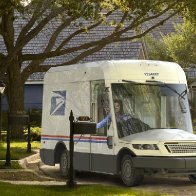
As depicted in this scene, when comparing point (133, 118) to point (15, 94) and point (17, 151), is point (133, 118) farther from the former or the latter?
point (15, 94)

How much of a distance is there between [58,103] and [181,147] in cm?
445

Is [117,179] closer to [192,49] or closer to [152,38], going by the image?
[192,49]

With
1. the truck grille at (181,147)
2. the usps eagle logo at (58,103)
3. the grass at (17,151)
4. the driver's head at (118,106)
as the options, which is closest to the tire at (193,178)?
the truck grille at (181,147)

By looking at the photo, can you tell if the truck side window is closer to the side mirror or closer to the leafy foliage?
the side mirror

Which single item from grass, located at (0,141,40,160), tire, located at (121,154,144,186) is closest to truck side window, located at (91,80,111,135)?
tire, located at (121,154,144,186)

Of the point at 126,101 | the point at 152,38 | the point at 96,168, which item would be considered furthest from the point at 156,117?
the point at 152,38

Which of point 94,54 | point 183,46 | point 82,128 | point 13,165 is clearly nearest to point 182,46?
point 183,46

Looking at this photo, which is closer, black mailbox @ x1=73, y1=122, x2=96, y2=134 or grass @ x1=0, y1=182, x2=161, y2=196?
grass @ x1=0, y1=182, x2=161, y2=196

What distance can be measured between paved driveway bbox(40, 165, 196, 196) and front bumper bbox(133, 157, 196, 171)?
19.9 inches

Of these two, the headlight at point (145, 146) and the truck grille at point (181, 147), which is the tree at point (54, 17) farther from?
the truck grille at point (181, 147)

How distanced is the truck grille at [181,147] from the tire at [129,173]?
0.87 meters

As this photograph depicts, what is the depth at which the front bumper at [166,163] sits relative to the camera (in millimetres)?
15289

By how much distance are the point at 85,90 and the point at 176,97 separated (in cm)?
237

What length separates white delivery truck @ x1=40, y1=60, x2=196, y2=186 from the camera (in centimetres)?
1555
